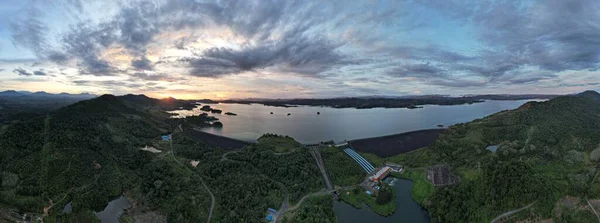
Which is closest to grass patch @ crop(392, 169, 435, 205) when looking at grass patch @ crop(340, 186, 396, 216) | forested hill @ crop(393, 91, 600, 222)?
forested hill @ crop(393, 91, 600, 222)

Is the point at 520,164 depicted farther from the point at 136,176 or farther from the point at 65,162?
the point at 65,162

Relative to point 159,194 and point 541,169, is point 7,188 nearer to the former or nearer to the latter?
point 159,194

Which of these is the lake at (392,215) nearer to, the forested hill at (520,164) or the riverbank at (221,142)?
the forested hill at (520,164)

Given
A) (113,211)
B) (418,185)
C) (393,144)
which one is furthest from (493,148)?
(113,211)

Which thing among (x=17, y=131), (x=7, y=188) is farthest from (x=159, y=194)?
(x=17, y=131)

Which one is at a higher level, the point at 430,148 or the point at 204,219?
the point at 430,148

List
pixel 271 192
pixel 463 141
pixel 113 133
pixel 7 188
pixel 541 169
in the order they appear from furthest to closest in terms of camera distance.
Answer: pixel 113 133 < pixel 463 141 < pixel 541 169 < pixel 271 192 < pixel 7 188
